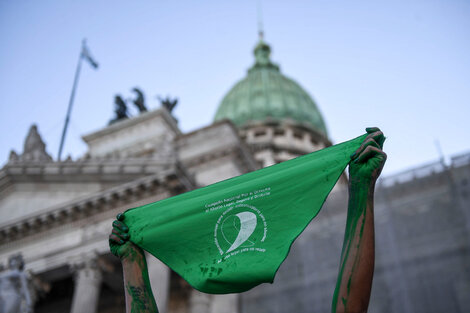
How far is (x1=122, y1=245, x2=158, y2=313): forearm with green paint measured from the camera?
11.5ft

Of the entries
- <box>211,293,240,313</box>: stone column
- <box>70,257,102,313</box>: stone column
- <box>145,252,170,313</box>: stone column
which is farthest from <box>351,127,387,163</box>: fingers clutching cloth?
<box>211,293,240,313</box>: stone column

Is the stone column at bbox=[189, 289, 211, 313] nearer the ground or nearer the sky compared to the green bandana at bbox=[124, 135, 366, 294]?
nearer the sky

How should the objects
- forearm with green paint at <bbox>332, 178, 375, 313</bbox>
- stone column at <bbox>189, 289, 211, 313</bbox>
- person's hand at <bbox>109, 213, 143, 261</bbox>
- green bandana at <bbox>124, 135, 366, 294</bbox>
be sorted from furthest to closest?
1. stone column at <bbox>189, 289, 211, 313</bbox>
2. person's hand at <bbox>109, 213, 143, 261</bbox>
3. green bandana at <bbox>124, 135, 366, 294</bbox>
4. forearm with green paint at <bbox>332, 178, 375, 313</bbox>

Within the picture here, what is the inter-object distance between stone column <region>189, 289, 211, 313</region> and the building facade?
0.12ft

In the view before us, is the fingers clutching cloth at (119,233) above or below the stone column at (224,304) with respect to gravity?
below

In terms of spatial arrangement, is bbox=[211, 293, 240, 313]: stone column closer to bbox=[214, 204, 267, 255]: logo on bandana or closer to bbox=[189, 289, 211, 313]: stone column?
bbox=[189, 289, 211, 313]: stone column

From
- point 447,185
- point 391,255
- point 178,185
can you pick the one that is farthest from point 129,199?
point 447,185

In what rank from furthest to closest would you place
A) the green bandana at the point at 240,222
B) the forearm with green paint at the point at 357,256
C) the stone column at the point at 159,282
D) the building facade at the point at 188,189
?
the building facade at the point at 188,189 < the stone column at the point at 159,282 < the green bandana at the point at 240,222 < the forearm with green paint at the point at 357,256

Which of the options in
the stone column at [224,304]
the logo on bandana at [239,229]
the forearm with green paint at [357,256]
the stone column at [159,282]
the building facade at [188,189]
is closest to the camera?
the forearm with green paint at [357,256]

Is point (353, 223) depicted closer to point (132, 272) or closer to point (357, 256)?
point (357, 256)

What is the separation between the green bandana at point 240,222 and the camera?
338 centimetres

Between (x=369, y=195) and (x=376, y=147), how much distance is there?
12.7 inches

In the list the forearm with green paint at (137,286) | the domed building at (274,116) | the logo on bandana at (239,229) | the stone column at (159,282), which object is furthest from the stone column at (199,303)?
the domed building at (274,116)

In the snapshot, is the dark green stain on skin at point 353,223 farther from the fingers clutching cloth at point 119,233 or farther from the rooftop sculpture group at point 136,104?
the rooftop sculpture group at point 136,104
